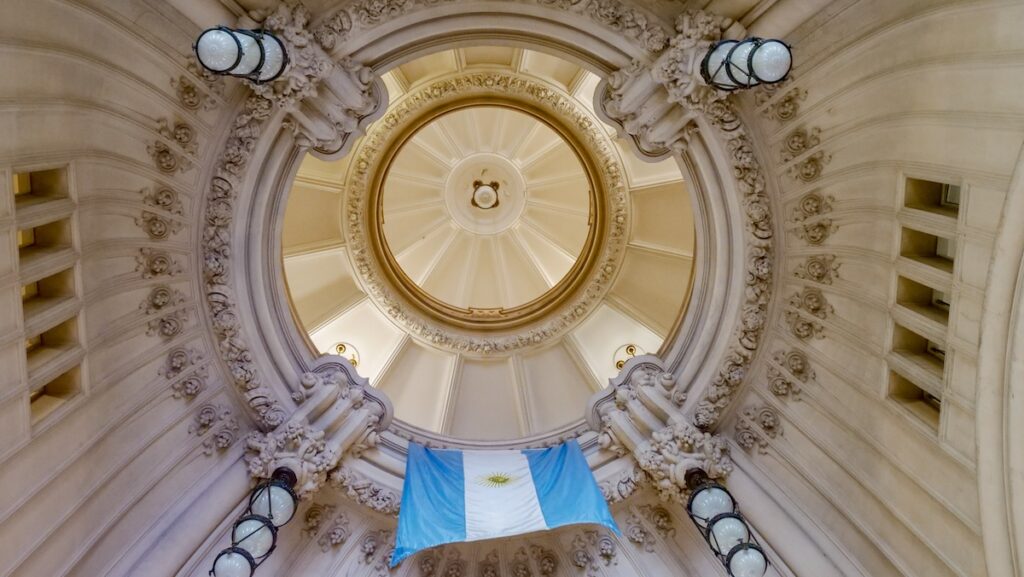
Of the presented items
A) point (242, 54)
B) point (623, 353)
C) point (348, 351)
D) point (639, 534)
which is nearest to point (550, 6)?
point (242, 54)

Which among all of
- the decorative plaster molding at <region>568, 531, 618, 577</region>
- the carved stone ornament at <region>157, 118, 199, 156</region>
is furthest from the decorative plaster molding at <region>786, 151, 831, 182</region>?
the carved stone ornament at <region>157, 118, 199, 156</region>

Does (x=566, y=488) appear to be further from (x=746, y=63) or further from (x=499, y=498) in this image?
(x=746, y=63)

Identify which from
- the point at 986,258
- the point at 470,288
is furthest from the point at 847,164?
the point at 470,288

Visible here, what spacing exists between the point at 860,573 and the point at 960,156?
5000 millimetres

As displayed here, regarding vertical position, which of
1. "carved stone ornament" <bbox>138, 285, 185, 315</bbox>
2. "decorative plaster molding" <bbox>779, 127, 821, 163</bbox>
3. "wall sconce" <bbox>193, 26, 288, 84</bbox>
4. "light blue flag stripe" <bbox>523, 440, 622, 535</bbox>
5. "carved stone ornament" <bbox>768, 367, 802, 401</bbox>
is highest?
"decorative plaster molding" <bbox>779, 127, 821, 163</bbox>

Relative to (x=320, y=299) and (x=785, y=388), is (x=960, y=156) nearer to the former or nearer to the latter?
(x=785, y=388)

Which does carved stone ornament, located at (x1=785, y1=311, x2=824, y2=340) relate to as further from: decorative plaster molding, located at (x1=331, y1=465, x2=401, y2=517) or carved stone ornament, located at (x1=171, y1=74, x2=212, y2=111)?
carved stone ornament, located at (x1=171, y1=74, x2=212, y2=111)

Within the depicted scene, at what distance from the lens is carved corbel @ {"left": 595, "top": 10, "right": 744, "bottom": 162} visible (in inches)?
275

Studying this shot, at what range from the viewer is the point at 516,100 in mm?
14633

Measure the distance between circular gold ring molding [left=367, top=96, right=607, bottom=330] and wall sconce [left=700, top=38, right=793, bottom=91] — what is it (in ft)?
27.5

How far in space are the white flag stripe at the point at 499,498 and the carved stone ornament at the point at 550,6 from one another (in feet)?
21.4

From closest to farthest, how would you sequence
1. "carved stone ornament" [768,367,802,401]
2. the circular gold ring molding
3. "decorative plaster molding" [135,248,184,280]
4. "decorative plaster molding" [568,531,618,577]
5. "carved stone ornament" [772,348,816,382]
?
1. "decorative plaster molding" [135,248,184,280]
2. "carved stone ornament" [772,348,816,382]
3. "carved stone ornament" [768,367,802,401]
4. "decorative plaster molding" [568,531,618,577]
5. the circular gold ring molding

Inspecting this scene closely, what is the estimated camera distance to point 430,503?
316 inches

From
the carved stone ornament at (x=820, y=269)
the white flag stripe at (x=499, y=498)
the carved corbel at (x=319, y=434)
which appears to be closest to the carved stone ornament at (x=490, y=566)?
the white flag stripe at (x=499, y=498)
